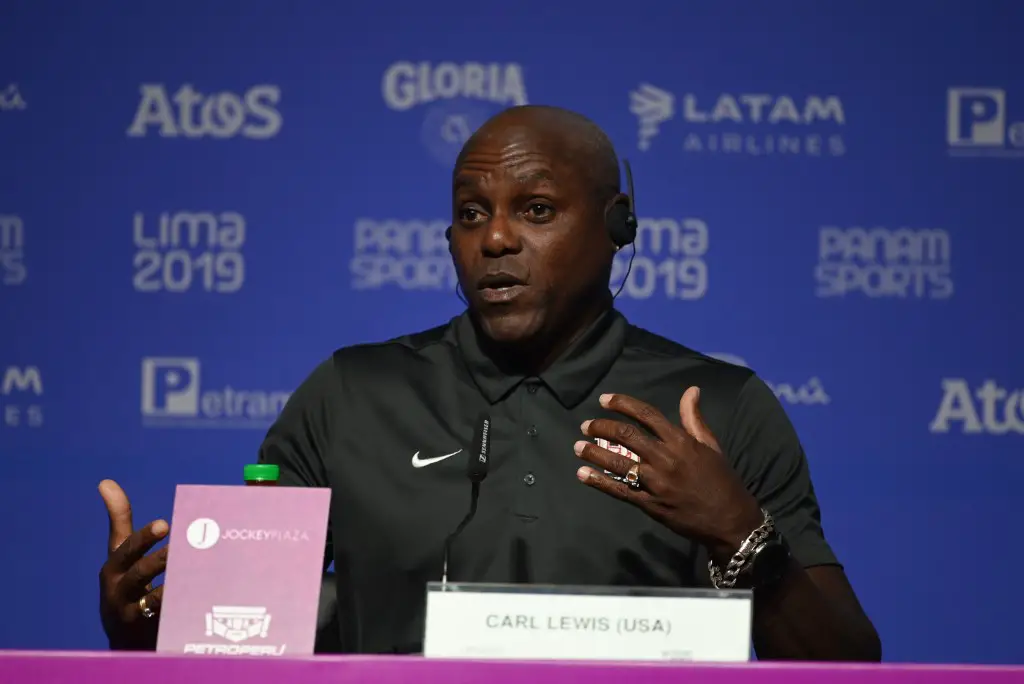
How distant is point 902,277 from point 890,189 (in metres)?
0.20

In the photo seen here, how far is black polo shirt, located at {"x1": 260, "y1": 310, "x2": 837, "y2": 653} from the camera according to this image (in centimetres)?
177

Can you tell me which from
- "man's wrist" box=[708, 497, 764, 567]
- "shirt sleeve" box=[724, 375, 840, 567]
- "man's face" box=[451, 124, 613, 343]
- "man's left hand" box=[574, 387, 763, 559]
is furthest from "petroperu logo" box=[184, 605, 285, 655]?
"shirt sleeve" box=[724, 375, 840, 567]

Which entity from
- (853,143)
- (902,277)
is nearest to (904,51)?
(853,143)

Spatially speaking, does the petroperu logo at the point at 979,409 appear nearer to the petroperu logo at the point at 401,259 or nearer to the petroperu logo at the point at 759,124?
the petroperu logo at the point at 759,124

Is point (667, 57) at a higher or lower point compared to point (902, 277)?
higher

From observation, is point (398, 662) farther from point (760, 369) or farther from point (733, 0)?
point (733, 0)

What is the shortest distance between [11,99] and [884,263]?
2.06 meters

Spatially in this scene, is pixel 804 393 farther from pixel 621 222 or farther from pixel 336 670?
pixel 336 670

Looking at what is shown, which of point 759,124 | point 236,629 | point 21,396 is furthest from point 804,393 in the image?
point 236,629

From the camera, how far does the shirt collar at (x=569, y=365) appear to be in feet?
6.18

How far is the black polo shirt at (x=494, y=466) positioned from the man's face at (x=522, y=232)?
10 cm

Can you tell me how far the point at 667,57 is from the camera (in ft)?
10.2

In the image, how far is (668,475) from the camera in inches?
54.8

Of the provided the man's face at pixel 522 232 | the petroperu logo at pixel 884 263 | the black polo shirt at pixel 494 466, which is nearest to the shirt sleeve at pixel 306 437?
the black polo shirt at pixel 494 466
